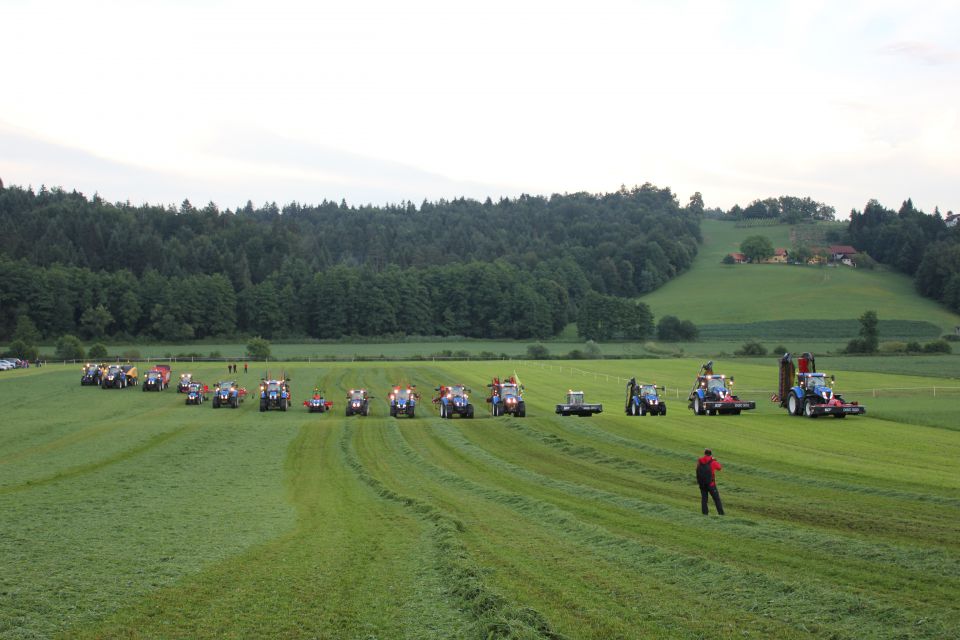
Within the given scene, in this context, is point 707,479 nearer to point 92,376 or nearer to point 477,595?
point 477,595

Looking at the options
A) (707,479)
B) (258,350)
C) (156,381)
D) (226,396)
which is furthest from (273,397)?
(258,350)

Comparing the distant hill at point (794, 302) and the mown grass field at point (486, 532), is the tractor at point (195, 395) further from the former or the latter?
the distant hill at point (794, 302)

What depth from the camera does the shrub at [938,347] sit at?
9112 cm

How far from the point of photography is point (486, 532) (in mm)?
16750

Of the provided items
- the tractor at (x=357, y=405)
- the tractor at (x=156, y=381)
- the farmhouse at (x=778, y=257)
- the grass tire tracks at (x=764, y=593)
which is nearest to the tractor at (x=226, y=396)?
the tractor at (x=357, y=405)

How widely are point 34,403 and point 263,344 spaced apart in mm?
49582

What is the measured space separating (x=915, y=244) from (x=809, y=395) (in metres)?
137

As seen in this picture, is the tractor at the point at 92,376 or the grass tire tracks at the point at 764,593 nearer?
Answer: the grass tire tracks at the point at 764,593

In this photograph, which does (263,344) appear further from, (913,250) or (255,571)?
(913,250)

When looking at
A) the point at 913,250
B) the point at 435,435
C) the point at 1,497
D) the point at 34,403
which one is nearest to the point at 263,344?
the point at 34,403

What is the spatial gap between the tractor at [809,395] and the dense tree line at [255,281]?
95.1 meters

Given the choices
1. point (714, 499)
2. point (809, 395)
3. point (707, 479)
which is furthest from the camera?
point (809, 395)

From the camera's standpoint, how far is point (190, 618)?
11.1 meters

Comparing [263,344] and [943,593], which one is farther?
[263,344]
